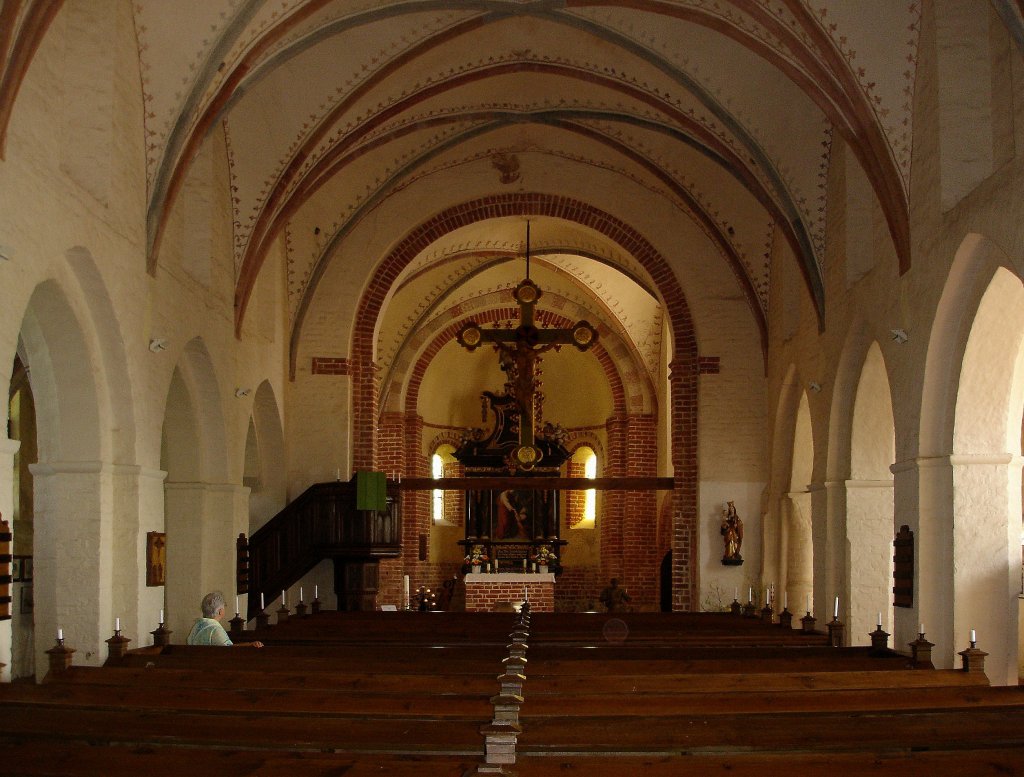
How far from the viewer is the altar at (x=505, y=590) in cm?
2295

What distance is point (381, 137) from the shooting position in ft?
56.0

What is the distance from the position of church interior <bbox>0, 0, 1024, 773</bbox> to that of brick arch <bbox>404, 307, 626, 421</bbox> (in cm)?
91

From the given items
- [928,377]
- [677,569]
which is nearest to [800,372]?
[677,569]

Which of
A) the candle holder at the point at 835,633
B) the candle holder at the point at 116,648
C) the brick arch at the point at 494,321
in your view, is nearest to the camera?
the candle holder at the point at 116,648

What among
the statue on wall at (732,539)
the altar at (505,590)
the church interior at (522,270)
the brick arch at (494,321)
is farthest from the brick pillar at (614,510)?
the statue on wall at (732,539)

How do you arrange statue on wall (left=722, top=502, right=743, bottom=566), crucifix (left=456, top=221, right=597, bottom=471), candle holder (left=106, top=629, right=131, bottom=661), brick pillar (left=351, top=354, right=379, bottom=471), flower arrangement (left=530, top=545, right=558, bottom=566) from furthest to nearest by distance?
flower arrangement (left=530, top=545, right=558, bottom=566), crucifix (left=456, top=221, right=597, bottom=471), brick pillar (left=351, top=354, right=379, bottom=471), statue on wall (left=722, top=502, right=743, bottom=566), candle holder (left=106, top=629, right=131, bottom=661)

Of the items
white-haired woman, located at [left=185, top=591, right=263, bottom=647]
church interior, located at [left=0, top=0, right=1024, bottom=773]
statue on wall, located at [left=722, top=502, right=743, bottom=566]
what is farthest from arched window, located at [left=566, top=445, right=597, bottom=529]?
white-haired woman, located at [left=185, top=591, right=263, bottom=647]

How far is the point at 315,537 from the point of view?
728 inches

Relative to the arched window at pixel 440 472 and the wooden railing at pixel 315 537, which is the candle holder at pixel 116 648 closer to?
the wooden railing at pixel 315 537

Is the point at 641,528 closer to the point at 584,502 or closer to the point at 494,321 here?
the point at 584,502

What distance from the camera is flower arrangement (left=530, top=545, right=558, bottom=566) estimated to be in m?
24.3

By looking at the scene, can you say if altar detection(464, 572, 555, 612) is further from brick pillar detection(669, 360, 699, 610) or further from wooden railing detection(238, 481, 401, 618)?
wooden railing detection(238, 481, 401, 618)

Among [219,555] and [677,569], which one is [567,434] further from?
[219,555]

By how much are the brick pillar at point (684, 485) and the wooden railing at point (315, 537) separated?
167 inches
